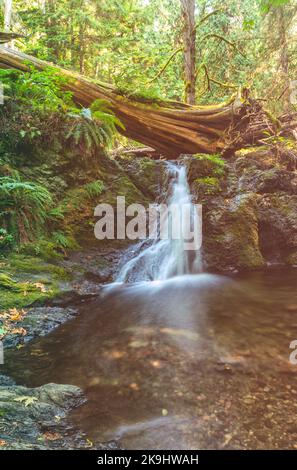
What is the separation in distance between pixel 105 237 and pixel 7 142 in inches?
112

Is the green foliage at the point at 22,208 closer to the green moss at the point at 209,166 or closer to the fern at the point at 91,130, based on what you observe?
the fern at the point at 91,130

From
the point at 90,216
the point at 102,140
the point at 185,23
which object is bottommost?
the point at 90,216

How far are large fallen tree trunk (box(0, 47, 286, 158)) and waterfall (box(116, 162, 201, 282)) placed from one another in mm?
2045

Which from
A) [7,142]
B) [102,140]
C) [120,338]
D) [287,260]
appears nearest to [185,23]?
[102,140]

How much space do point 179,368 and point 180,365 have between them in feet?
0.18

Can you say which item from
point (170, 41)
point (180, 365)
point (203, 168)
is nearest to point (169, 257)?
point (203, 168)

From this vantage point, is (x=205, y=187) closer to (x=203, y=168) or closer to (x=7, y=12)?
(x=203, y=168)

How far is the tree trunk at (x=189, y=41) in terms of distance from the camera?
1037 cm

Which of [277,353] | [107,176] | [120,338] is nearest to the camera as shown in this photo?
[277,353]

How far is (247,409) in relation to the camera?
2.63m

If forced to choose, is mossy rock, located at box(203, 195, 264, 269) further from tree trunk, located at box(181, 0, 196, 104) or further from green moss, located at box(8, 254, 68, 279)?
tree trunk, located at box(181, 0, 196, 104)

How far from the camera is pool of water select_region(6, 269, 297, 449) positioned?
2.44 metres

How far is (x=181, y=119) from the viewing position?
953 centimetres

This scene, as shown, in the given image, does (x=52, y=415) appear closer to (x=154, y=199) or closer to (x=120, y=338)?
(x=120, y=338)
